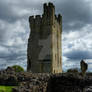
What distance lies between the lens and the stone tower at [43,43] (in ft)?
137

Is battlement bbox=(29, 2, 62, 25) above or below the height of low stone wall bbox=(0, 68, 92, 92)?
above

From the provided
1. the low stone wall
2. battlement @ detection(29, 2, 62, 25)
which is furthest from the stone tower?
the low stone wall

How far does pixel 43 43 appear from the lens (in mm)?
43000

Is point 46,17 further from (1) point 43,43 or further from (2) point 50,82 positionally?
(2) point 50,82

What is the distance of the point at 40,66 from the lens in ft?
137

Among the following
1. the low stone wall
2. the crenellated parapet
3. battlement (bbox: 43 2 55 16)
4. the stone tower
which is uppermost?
battlement (bbox: 43 2 55 16)

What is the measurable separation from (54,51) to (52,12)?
325 inches

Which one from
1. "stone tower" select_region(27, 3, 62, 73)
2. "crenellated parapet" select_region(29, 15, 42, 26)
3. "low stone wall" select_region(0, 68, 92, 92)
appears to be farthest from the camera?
"crenellated parapet" select_region(29, 15, 42, 26)

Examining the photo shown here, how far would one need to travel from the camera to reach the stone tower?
41.7 m

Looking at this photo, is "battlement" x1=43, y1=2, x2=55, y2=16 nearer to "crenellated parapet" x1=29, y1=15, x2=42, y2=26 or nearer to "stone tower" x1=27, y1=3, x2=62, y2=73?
"stone tower" x1=27, y1=3, x2=62, y2=73

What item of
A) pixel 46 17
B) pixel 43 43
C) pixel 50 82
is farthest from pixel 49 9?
pixel 50 82

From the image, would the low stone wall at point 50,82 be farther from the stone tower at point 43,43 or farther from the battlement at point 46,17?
the battlement at point 46,17

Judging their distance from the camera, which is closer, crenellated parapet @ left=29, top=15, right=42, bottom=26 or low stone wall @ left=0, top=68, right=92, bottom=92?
low stone wall @ left=0, top=68, right=92, bottom=92

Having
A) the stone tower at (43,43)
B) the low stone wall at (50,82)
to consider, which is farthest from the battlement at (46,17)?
the low stone wall at (50,82)
